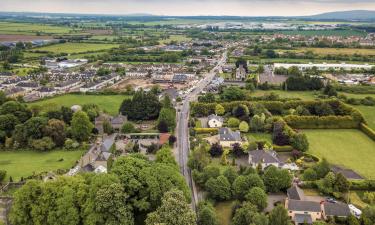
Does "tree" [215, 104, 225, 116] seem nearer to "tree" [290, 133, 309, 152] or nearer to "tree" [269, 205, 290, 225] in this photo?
"tree" [290, 133, 309, 152]

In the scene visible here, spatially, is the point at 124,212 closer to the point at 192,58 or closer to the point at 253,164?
the point at 253,164

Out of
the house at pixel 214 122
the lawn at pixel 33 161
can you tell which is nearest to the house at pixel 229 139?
the house at pixel 214 122

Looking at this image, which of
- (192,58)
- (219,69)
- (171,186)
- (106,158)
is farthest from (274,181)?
(192,58)

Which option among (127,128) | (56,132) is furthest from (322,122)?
(56,132)

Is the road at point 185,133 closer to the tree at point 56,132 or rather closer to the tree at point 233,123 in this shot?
the tree at point 233,123

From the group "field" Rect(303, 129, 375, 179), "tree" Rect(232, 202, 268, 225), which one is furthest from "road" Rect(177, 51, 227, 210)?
"field" Rect(303, 129, 375, 179)
